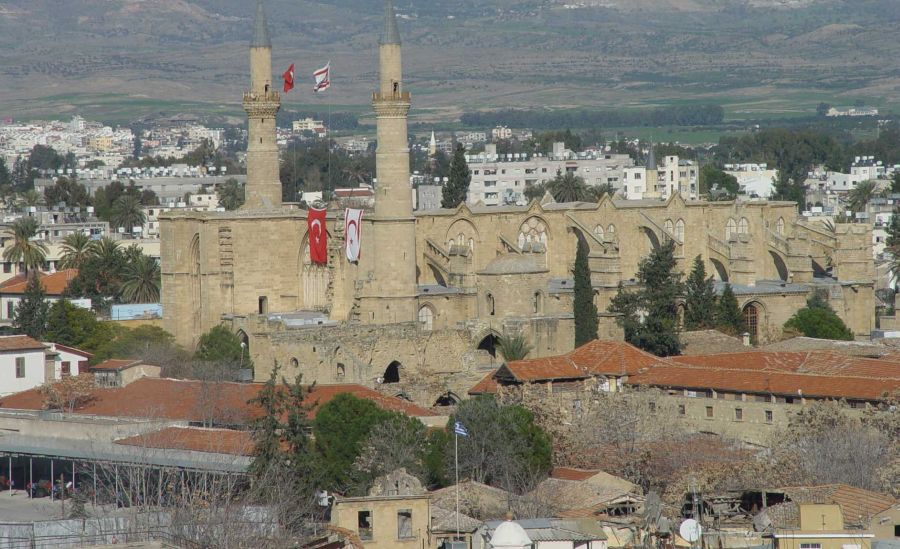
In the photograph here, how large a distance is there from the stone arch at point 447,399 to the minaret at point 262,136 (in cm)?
1362

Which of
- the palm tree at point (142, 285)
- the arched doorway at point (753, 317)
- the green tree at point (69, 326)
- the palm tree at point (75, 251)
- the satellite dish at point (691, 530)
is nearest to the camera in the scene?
the satellite dish at point (691, 530)

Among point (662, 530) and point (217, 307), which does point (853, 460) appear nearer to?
point (662, 530)

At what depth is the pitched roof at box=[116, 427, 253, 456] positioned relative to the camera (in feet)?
171

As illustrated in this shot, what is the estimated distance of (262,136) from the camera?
78.7 m

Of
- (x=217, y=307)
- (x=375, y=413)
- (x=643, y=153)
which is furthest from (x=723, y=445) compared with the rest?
(x=643, y=153)

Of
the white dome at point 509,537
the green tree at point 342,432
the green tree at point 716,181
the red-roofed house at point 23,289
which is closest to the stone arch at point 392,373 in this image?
the green tree at point 342,432

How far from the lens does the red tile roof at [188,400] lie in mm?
59156

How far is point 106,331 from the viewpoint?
252ft

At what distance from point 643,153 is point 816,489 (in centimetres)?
15421

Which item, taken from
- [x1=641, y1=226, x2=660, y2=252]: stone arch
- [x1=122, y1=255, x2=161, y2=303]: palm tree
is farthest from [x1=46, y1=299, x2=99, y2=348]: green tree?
[x1=641, y1=226, x2=660, y2=252]: stone arch

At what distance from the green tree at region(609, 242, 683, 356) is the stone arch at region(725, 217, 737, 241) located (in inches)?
294

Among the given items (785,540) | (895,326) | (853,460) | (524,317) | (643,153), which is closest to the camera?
(785,540)

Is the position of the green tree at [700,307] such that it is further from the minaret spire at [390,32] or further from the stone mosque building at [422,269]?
the minaret spire at [390,32]

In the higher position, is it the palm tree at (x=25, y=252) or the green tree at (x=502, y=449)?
the palm tree at (x=25, y=252)
